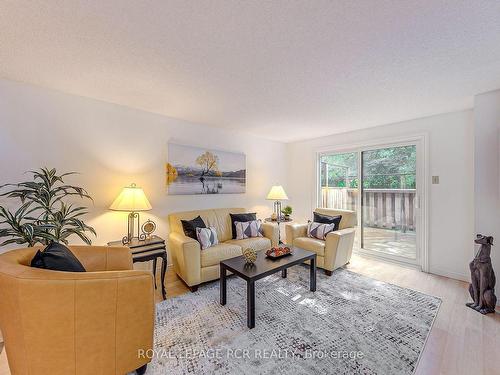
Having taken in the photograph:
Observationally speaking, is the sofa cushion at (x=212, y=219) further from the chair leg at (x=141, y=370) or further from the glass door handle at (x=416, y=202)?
the glass door handle at (x=416, y=202)

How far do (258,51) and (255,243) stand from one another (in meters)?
2.39

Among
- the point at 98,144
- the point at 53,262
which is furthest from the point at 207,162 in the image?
the point at 53,262

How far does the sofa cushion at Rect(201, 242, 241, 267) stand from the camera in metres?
2.66

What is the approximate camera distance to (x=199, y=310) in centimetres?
217

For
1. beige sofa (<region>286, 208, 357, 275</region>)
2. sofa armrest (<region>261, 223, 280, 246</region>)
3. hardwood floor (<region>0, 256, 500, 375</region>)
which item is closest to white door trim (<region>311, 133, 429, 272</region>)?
hardwood floor (<region>0, 256, 500, 375</region>)

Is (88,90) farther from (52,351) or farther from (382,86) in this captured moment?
(382,86)

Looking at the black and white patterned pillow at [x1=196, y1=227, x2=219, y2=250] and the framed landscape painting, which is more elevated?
the framed landscape painting

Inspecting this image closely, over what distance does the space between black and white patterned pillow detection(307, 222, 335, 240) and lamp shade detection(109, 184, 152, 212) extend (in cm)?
240

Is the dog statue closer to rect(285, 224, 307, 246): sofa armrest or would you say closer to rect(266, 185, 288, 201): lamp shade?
rect(285, 224, 307, 246): sofa armrest

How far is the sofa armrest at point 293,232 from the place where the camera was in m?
3.50

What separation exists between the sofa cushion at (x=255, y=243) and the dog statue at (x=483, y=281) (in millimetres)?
2314

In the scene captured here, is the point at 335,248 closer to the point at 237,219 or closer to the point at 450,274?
the point at 237,219

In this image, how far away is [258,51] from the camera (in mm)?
1725
